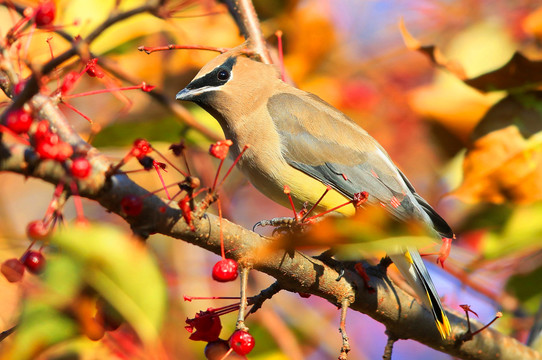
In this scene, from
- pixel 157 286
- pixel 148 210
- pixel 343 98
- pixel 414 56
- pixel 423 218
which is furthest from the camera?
pixel 414 56

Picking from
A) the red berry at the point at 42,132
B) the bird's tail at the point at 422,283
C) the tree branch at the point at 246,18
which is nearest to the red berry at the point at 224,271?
the red berry at the point at 42,132

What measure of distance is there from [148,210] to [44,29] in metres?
0.92

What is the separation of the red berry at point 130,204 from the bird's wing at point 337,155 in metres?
1.71

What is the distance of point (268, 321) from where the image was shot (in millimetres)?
3320

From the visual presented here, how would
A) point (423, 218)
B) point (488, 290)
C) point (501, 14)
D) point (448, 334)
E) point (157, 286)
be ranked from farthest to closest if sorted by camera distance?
point (501, 14) → point (488, 290) → point (423, 218) → point (448, 334) → point (157, 286)

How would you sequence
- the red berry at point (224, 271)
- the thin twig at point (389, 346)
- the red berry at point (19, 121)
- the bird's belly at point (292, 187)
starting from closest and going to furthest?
the red berry at point (19, 121) < the red berry at point (224, 271) < the thin twig at point (389, 346) < the bird's belly at point (292, 187)

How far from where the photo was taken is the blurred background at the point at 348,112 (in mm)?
3094

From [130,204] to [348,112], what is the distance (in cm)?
308

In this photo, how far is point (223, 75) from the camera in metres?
3.47

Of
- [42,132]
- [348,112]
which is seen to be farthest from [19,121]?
[348,112]

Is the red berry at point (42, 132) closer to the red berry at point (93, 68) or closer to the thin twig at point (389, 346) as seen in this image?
the red berry at point (93, 68)

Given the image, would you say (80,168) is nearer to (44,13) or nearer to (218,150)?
(218,150)

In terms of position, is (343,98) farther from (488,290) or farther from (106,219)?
(106,219)

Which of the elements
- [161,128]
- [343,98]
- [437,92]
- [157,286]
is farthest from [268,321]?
[157,286]
